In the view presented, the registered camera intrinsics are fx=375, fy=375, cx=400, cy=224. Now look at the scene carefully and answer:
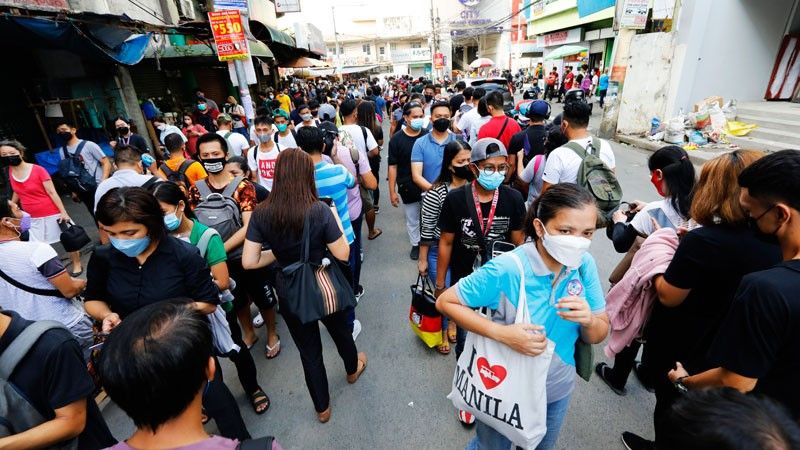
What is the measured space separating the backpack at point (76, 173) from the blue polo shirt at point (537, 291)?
18.2 ft

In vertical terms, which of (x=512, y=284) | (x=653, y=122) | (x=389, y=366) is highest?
(x=512, y=284)

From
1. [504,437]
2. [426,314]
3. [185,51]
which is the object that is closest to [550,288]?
[504,437]

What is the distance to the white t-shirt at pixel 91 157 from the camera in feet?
16.1

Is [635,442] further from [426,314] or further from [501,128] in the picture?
[501,128]

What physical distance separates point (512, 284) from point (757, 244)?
104 centimetres

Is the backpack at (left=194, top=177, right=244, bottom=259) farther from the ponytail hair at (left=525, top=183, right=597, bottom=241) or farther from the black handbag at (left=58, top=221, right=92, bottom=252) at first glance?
the ponytail hair at (left=525, top=183, right=597, bottom=241)

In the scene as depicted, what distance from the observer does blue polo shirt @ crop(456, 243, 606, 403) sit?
5.03ft

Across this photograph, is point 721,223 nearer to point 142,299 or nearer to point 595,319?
point 595,319

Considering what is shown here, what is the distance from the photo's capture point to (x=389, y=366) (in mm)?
3238

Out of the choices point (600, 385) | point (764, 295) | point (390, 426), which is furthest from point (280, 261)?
point (600, 385)

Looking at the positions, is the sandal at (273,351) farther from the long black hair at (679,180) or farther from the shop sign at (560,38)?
the shop sign at (560,38)

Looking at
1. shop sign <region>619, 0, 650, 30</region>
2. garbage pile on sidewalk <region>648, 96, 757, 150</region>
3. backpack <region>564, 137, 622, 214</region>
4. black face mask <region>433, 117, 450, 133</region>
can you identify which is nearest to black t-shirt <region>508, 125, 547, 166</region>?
black face mask <region>433, 117, 450, 133</region>

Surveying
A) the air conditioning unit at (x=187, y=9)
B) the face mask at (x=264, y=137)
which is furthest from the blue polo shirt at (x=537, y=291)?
the air conditioning unit at (x=187, y=9)

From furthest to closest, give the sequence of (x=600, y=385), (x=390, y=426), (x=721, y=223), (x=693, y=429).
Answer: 1. (x=600, y=385)
2. (x=390, y=426)
3. (x=721, y=223)
4. (x=693, y=429)
